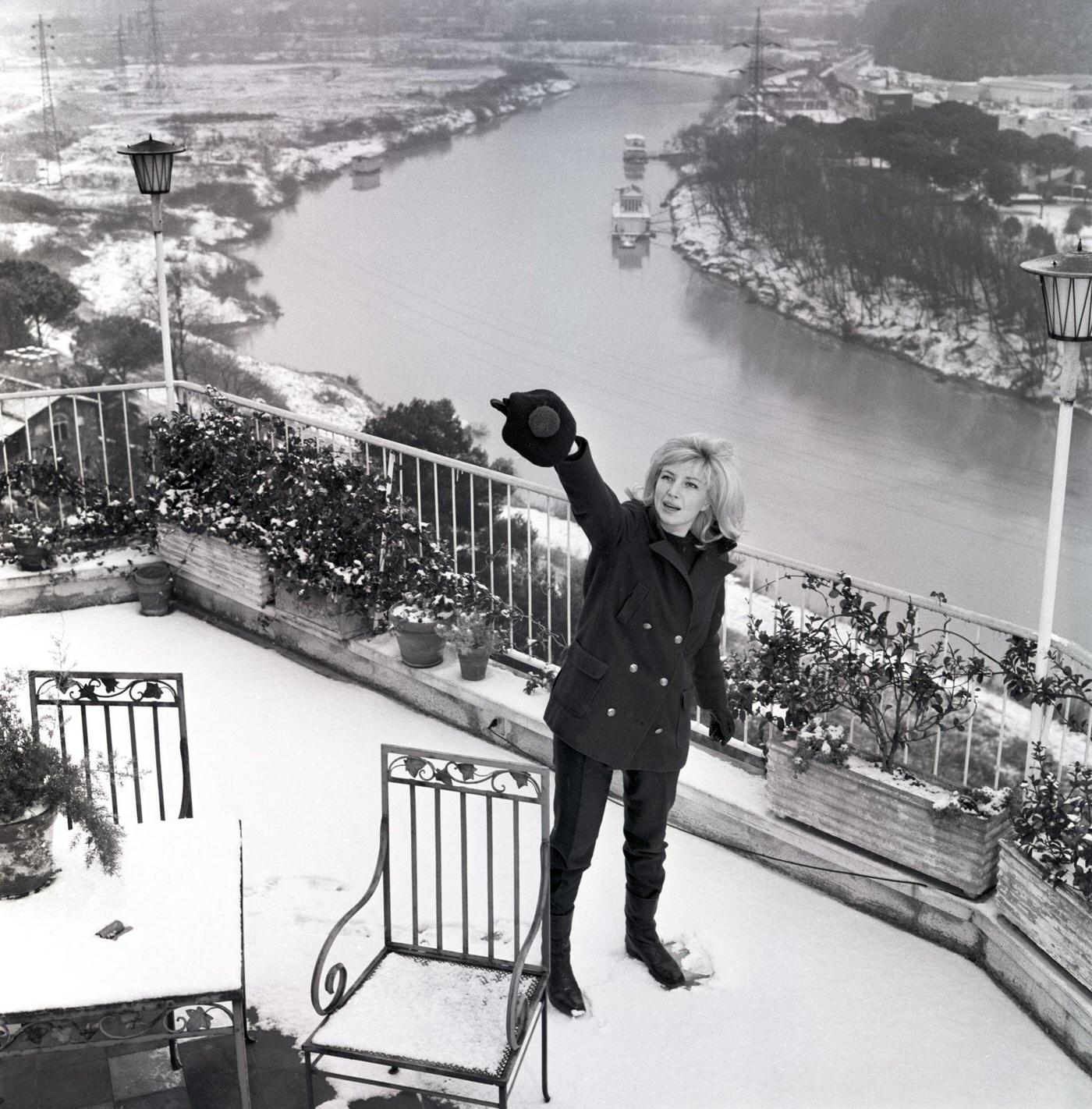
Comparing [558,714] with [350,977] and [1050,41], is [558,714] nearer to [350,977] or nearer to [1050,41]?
[350,977]

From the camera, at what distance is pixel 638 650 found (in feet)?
10.8

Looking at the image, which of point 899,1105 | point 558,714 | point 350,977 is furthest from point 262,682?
point 899,1105

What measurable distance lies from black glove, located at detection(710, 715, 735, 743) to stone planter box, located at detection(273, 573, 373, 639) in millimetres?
2213

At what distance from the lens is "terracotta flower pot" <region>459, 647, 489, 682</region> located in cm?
514

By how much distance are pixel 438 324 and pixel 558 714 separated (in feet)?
23.5

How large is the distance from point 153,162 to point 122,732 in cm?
268

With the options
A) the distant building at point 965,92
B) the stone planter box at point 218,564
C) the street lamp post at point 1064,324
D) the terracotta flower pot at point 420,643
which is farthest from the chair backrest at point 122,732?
the distant building at point 965,92

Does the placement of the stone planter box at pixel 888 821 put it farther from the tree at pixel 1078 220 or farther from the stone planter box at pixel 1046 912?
the tree at pixel 1078 220

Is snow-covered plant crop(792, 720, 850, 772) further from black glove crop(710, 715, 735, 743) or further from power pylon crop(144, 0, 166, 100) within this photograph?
power pylon crop(144, 0, 166, 100)

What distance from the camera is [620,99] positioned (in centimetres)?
934

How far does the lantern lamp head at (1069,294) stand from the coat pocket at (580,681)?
4.74 feet

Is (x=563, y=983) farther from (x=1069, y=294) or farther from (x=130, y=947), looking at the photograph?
(x=1069, y=294)

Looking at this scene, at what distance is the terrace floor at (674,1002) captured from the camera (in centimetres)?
327

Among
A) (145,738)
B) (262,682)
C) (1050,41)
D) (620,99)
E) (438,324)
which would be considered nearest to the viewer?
(145,738)
